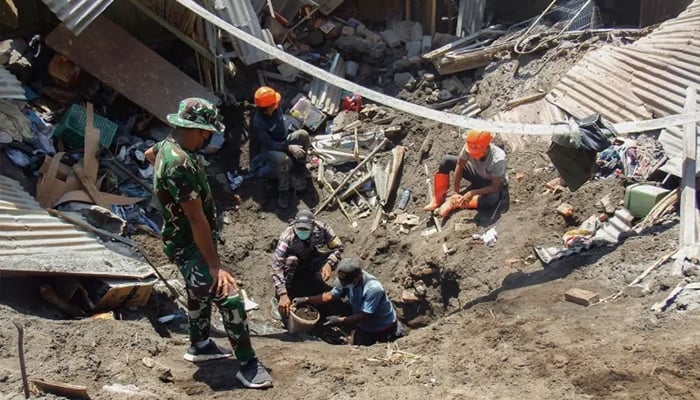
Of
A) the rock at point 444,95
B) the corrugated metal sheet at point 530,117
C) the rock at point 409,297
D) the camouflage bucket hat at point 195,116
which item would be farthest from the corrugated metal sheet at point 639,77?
the camouflage bucket hat at point 195,116

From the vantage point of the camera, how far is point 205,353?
19.0 ft

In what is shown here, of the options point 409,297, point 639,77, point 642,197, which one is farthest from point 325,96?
point 642,197

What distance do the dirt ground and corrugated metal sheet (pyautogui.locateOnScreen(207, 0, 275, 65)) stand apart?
10.9ft

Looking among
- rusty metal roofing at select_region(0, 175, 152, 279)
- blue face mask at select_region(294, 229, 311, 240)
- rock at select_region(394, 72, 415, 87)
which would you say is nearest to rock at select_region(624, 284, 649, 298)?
blue face mask at select_region(294, 229, 311, 240)

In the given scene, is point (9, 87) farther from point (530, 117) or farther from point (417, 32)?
point (417, 32)

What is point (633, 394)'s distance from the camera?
4.85 meters

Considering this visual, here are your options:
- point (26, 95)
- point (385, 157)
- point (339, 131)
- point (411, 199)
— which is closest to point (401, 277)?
point (411, 199)

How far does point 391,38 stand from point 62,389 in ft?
28.1

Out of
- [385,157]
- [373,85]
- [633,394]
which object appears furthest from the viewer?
[373,85]

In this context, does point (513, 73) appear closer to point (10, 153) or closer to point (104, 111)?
point (104, 111)

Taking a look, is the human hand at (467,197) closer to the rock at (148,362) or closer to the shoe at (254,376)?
the shoe at (254,376)

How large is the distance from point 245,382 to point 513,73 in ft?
21.9

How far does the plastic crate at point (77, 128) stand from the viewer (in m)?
8.71

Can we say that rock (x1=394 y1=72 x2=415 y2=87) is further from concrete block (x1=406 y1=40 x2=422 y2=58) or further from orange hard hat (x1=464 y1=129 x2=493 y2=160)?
orange hard hat (x1=464 y1=129 x2=493 y2=160)
